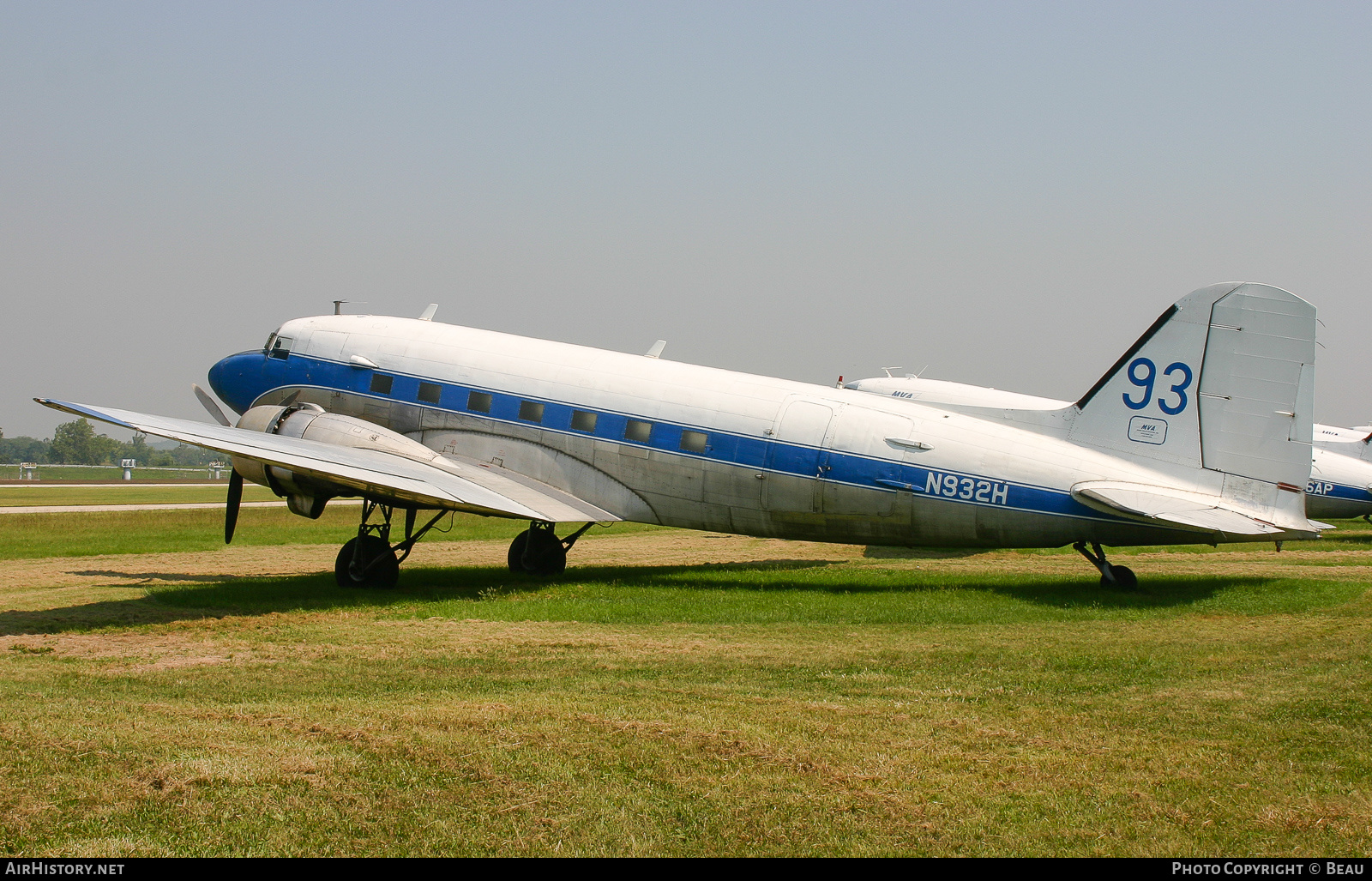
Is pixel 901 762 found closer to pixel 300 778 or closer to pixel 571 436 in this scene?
pixel 300 778

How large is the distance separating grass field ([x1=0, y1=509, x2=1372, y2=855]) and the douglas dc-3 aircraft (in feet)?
3.94

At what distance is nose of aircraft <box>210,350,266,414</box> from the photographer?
19.4m

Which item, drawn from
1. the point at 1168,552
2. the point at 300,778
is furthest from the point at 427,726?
the point at 1168,552

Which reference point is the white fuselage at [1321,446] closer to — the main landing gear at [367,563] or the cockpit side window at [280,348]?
the main landing gear at [367,563]

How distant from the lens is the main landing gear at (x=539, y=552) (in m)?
18.6

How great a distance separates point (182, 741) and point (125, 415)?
Answer: 8.27 meters

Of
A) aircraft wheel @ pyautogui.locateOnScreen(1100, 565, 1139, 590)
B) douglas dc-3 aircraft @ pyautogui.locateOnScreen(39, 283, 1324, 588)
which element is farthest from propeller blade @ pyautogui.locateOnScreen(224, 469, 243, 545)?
aircraft wheel @ pyautogui.locateOnScreen(1100, 565, 1139, 590)

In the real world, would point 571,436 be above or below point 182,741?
above

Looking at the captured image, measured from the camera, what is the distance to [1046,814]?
18.2ft

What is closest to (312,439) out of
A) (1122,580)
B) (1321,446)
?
(1122,580)

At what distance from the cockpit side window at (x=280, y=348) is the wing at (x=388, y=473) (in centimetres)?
277

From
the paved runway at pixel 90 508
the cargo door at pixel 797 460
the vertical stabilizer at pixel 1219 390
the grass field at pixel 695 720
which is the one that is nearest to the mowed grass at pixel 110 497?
the paved runway at pixel 90 508

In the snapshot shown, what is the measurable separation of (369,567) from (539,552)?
3246 mm

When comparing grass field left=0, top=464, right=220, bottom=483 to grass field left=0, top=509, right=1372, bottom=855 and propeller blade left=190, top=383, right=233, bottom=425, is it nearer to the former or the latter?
propeller blade left=190, top=383, right=233, bottom=425
